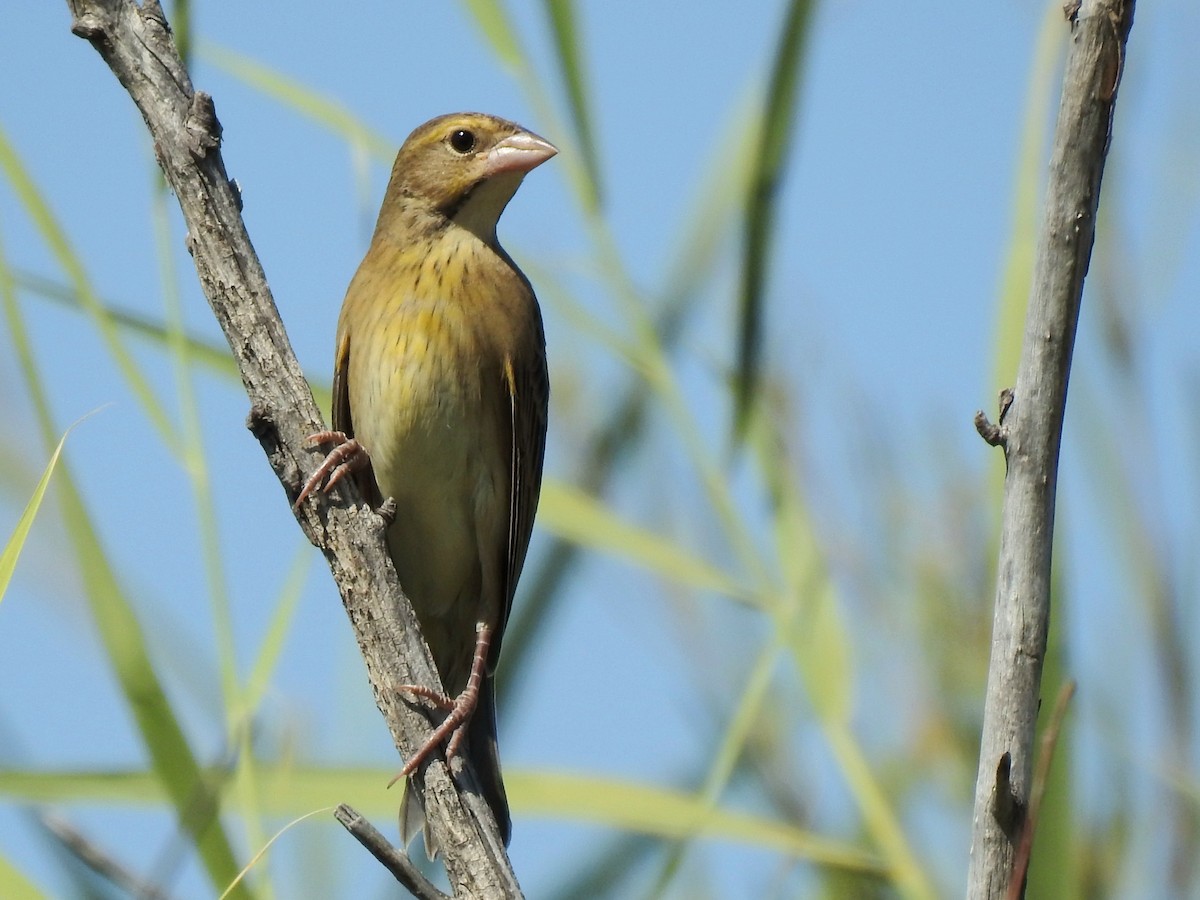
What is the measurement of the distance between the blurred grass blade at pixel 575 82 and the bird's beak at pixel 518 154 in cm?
121

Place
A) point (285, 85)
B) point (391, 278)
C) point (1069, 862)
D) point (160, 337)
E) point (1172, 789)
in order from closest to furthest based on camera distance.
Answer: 1. point (1069, 862)
2. point (1172, 789)
3. point (160, 337)
4. point (285, 85)
5. point (391, 278)

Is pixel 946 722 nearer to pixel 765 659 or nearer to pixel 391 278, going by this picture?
pixel 765 659

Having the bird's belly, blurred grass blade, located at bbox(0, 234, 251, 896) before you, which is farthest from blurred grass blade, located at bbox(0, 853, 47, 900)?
the bird's belly

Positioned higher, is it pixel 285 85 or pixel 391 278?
pixel 285 85

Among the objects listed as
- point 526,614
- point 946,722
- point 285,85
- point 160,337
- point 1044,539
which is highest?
point 285,85

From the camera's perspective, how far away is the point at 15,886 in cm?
184

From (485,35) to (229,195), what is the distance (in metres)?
0.67

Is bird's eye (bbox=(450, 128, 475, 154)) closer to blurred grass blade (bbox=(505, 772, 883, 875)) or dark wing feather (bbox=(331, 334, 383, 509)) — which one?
dark wing feather (bbox=(331, 334, 383, 509))

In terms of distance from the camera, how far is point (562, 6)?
270cm

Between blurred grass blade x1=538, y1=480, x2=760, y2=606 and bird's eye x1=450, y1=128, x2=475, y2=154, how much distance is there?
65.0 inches

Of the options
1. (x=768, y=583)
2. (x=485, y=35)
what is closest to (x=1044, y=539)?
(x=768, y=583)

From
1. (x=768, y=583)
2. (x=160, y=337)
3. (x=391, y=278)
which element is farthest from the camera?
(x=391, y=278)

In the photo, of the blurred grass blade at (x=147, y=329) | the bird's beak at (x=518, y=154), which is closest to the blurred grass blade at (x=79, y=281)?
the blurred grass blade at (x=147, y=329)

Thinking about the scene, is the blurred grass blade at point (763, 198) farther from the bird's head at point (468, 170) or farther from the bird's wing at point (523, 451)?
the bird's head at point (468, 170)
